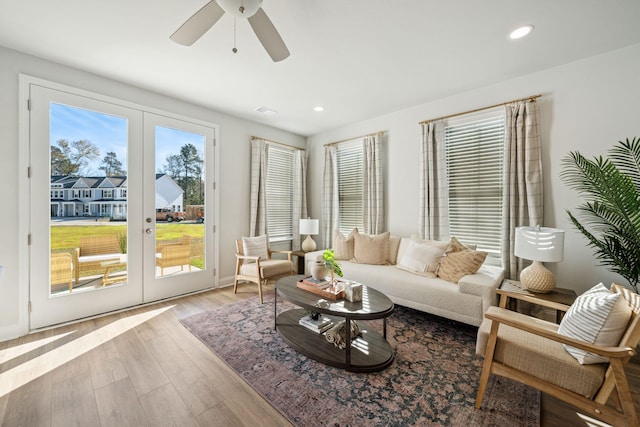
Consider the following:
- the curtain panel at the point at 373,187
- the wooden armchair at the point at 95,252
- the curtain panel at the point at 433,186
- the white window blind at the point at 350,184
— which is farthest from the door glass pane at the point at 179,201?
the curtain panel at the point at 433,186

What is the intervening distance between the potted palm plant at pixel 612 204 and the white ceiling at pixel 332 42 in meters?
1.09

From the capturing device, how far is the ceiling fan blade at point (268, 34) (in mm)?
1667

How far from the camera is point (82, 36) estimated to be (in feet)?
7.35

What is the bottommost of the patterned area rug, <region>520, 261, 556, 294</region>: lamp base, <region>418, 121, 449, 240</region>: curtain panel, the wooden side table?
the patterned area rug

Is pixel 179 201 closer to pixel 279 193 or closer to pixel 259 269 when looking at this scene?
pixel 259 269

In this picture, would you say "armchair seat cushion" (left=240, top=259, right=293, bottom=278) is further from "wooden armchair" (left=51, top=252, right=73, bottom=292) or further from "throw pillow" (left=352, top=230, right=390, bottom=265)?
"wooden armchair" (left=51, top=252, right=73, bottom=292)

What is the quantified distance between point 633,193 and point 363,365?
253 cm

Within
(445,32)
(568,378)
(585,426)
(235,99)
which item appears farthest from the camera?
(235,99)

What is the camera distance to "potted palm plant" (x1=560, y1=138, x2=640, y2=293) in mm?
2049

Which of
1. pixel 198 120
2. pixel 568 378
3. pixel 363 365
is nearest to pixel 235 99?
pixel 198 120

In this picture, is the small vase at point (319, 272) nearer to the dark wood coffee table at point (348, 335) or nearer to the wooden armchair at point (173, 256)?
the dark wood coffee table at point (348, 335)

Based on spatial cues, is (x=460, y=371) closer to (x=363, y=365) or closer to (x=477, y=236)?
(x=363, y=365)

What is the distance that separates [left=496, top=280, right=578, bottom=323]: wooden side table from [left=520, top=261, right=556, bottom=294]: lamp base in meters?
0.05

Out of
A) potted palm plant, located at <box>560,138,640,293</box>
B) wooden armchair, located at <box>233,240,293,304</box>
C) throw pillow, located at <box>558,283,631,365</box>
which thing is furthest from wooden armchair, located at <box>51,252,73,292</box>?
potted palm plant, located at <box>560,138,640,293</box>
